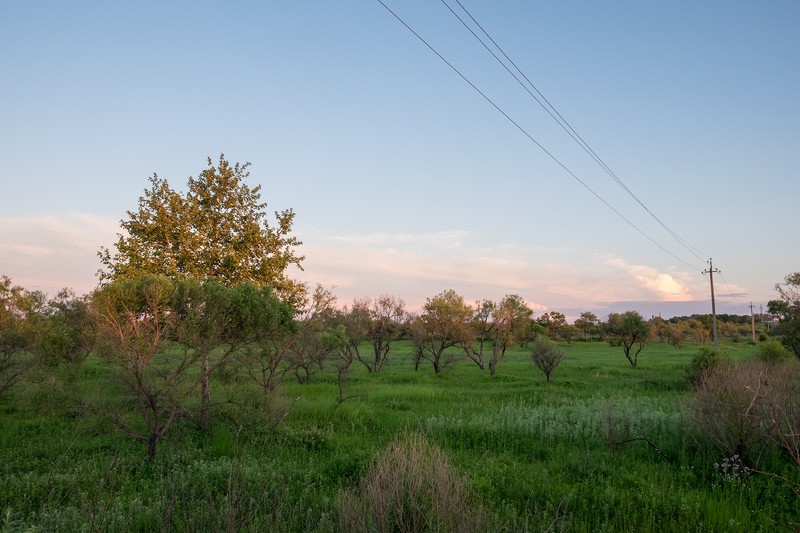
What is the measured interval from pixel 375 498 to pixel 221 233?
53.2ft

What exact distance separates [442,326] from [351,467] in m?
30.8

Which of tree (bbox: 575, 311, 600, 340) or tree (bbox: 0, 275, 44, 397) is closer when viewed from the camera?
tree (bbox: 0, 275, 44, 397)

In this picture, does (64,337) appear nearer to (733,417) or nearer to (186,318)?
(186,318)

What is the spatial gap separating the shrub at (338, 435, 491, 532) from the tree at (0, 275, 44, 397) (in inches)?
786

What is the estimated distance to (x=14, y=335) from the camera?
68.3ft

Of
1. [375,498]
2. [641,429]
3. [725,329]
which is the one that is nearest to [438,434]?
[641,429]

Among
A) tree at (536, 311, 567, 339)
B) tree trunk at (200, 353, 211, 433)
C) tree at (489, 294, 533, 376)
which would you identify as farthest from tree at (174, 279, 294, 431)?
tree at (536, 311, 567, 339)

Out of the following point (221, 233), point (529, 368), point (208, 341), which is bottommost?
point (529, 368)

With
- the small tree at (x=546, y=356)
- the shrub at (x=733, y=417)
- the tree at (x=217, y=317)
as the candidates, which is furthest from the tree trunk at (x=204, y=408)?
the small tree at (x=546, y=356)

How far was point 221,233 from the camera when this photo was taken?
65.9 feet

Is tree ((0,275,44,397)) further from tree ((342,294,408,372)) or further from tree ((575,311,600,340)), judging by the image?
tree ((575,311,600,340))

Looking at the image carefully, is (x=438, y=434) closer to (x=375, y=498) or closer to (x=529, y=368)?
(x=375, y=498)

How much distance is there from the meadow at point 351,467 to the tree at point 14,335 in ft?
4.13

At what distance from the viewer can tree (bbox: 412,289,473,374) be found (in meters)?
40.6
